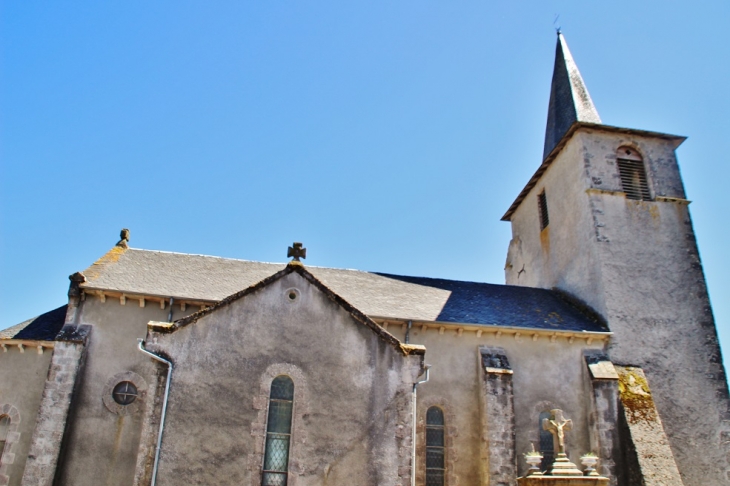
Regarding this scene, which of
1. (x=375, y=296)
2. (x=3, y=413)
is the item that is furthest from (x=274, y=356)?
(x=3, y=413)

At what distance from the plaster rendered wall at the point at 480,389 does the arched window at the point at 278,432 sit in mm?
4544

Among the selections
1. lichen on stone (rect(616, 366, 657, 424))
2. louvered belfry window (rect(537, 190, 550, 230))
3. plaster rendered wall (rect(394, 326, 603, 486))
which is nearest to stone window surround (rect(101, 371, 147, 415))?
plaster rendered wall (rect(394, 326, 603, 486))

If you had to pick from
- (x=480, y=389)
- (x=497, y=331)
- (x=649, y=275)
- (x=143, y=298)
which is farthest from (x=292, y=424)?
(x=649, y=275)

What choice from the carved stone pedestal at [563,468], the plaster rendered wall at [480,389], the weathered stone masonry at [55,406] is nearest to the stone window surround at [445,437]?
the plaster rendered wall at [480,389]

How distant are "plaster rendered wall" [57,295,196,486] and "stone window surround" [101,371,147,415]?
0.9 inches

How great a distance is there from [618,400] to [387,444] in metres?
7.64

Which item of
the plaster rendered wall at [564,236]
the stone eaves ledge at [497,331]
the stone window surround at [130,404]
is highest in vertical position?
the plaster rendered wall at [564,236]

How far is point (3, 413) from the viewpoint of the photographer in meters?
13.0

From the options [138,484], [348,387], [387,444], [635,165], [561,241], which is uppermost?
[635,165]

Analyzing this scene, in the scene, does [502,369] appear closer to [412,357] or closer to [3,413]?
[412,357]

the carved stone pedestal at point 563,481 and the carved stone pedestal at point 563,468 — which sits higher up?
the carved stone pedestal at point 563,468

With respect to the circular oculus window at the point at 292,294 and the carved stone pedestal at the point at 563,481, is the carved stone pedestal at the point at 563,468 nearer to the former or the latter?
the carved stone pedestal at the point at 563,481

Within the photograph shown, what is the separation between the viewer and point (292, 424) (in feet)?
32.9

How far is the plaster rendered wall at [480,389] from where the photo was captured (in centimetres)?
1379
